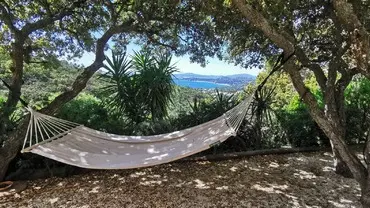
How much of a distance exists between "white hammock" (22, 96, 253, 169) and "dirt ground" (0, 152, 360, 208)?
1.13 ft

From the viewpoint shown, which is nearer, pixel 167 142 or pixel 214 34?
pixel 167 142

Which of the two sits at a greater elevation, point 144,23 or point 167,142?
point 144,23

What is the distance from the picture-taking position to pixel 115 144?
2.66 m

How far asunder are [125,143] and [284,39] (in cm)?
168

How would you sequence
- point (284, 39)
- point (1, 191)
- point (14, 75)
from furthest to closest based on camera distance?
point (14, 75), point (1, 191), point (284, 39)

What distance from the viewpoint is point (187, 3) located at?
355 cm

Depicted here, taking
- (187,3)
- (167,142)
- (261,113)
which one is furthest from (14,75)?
(261,113)

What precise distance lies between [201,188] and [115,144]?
2.99 ft

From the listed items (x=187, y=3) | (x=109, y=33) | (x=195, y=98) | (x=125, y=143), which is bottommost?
(x=125, y=143)

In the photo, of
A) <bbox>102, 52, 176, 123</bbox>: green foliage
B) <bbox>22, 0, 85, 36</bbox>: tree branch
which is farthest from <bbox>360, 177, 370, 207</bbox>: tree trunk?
<bbox>22, 0, 85, 36</bbox>: tree branch

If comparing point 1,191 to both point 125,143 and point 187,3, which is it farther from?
point 187,3

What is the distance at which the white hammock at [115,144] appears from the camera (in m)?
2.32

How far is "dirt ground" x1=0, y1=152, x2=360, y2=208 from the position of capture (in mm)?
2342

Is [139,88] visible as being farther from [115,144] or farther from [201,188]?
[201,188]
